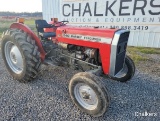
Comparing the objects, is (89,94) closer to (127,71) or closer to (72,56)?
(72,56)

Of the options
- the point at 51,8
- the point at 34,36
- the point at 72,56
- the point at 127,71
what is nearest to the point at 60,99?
the point at 72,56

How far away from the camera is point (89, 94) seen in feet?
9.36

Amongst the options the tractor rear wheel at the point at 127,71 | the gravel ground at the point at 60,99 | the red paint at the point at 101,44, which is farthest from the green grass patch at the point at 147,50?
the red paint at the point at 101,44

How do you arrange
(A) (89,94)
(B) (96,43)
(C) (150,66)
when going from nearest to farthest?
1. (A) (89,94)
2. (B) (96,43)
3. (C) (150,66)

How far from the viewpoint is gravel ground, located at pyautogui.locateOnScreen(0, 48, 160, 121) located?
286 centimetres

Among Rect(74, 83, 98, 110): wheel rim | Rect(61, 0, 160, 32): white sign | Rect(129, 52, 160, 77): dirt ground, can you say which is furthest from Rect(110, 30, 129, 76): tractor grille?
Rect(61, 0, 160, 32): white sign

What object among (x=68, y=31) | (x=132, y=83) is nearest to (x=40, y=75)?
(x=68, y=31)

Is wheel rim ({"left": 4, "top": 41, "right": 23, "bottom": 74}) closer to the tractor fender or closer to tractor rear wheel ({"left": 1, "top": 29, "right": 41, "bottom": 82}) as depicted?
tractor rear wheel ({"left": 1, "top": 29, "right": 41, "bottom": 82})

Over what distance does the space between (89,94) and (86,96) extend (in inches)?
3.1

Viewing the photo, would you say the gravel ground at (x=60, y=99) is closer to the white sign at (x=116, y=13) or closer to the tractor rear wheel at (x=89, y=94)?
the tractor rear wheel at (x=89, y=94)

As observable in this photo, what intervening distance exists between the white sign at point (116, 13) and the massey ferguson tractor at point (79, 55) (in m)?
4.09

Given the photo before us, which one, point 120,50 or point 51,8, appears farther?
point 51,8

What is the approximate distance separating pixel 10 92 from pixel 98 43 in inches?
86.3

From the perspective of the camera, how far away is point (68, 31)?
3572 mm
